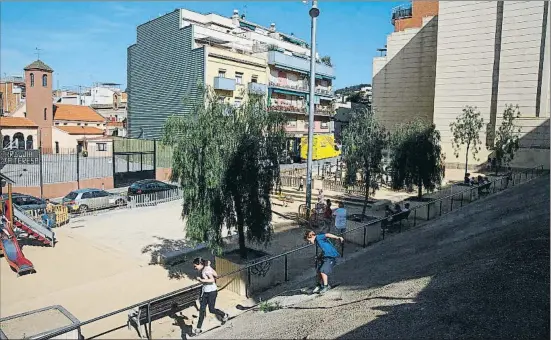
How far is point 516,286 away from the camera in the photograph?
593cm

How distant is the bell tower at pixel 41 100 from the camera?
40000mm

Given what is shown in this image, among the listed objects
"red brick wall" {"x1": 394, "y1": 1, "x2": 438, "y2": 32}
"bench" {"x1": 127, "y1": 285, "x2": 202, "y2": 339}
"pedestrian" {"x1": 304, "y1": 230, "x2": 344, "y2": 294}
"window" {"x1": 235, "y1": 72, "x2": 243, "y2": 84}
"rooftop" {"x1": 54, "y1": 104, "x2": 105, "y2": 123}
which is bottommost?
"bench" {"x1": 127, "y1": 285, "x2": 202, "y2": 339}

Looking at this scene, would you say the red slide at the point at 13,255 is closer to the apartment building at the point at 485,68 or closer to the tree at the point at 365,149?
the tree at the point at 365,149

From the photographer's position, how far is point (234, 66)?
37.0m

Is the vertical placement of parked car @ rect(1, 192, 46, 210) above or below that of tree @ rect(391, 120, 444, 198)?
below

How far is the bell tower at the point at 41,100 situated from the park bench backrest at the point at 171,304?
38366mm

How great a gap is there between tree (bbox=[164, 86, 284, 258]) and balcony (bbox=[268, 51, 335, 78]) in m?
33.1

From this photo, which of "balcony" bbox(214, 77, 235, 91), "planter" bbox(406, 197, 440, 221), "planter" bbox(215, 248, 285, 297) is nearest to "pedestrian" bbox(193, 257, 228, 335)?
"planter" bbox(215, 248, 285, 297)

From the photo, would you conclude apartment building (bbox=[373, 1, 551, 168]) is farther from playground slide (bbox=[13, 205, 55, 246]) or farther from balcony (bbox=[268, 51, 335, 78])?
playground slide (bbox=[13, 205, 55, 246])

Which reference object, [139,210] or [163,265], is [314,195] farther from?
[163,265]

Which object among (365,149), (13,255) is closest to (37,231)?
(13,255)

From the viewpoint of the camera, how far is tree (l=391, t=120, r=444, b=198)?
16406mm

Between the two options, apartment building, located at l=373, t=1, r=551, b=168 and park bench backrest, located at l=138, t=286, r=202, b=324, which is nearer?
park bench backrest, located at l=138, t=286, r=202, b=324

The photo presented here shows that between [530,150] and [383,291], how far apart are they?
91.4 feet
